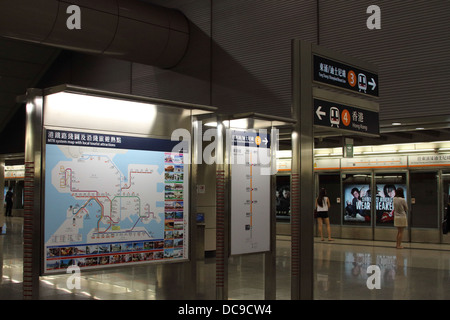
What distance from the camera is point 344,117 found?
7.05 metres

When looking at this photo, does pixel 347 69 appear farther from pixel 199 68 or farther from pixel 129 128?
pixel 199 68

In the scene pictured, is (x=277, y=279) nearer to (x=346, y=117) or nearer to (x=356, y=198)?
(x=346, y=117)

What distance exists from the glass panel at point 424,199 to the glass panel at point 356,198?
1.46m

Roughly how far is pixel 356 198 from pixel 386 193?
1089 mm

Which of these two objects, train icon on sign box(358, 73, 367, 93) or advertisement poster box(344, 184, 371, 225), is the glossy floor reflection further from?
advertisement poster box(344, 184, 371, 225)

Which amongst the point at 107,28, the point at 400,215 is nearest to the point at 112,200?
the point at 107,28

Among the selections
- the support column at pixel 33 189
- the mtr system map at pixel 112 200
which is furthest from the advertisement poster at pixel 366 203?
the support column at pixel 33 189

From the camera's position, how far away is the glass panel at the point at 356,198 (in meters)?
17.3

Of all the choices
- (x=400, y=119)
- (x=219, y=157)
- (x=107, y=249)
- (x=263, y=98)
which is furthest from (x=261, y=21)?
(x=107, y=249)

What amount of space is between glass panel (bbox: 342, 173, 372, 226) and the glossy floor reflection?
3.63 meters

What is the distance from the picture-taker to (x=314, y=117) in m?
6.54

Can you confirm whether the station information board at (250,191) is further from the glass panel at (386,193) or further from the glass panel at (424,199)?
the glass panel at (386,193)

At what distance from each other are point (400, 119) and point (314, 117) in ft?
12.1

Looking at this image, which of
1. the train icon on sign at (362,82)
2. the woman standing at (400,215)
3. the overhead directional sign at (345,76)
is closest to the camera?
the overhead directional sign at (345,76)
